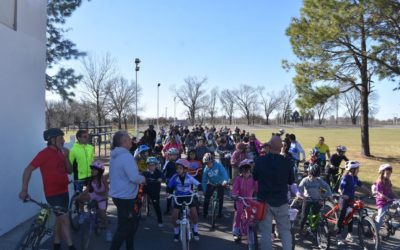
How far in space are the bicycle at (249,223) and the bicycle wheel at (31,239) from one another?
3.07 metres

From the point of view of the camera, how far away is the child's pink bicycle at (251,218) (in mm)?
5941

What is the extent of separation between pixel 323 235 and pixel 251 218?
148 cm

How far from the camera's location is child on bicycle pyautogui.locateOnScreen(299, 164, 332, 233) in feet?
25.2

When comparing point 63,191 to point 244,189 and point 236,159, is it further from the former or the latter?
point 236,159

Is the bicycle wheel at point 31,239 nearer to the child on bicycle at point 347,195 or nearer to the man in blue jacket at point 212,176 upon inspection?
the man in blue jacket at point 212,176

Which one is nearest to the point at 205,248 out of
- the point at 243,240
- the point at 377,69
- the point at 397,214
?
the point at 243,240

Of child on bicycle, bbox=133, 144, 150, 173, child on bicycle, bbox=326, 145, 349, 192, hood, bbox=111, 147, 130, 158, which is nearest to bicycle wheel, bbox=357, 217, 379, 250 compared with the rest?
hood, bbox=111, 147, 130, 158

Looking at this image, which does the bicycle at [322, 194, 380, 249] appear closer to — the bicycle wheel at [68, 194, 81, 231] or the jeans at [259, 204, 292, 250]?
the jeans at [259, 204, 292, 250]

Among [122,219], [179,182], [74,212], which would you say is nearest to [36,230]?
[122,219]

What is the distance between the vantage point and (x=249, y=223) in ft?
22.4

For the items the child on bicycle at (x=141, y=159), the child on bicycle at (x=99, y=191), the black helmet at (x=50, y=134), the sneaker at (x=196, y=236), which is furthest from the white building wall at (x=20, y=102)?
the sneaker at (x=196, y=236)

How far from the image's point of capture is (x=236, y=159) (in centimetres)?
1175

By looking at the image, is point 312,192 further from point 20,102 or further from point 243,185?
point 20,102

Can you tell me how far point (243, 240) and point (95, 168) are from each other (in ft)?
10.5
